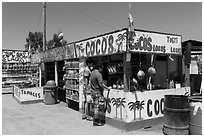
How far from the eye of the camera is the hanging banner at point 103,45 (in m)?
6.13

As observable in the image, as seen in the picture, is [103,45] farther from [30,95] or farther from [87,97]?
[30,95]

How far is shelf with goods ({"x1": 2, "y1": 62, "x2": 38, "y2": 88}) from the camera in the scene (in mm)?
16719

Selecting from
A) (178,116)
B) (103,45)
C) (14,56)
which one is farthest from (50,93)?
(14,56)

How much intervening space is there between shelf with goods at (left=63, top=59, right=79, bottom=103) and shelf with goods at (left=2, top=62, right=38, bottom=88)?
8097 millimetres

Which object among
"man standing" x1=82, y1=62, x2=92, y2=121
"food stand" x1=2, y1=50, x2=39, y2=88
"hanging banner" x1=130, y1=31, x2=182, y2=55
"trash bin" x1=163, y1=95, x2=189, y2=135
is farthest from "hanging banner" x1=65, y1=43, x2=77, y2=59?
"food stand" x1=2, y1=50, x2=39, y2=88

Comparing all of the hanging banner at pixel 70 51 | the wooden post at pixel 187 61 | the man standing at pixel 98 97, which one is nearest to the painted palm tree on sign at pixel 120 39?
the man standing at pixel 98 97

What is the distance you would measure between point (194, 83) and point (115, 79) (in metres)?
4.95

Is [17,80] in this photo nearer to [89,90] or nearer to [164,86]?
[89,90]

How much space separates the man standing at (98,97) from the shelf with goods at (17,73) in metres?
10.9

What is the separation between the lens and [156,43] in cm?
671

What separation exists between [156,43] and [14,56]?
1313 cm

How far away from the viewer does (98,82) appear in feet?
22.5

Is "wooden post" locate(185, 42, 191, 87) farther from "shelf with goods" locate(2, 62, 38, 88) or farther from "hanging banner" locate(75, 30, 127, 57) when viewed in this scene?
"shelf with goods" locate(2, 62, 38, 88)

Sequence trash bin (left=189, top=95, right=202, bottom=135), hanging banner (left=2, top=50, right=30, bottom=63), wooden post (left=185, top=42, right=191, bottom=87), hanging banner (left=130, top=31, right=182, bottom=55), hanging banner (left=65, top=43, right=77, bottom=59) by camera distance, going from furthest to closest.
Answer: hanging banner (left=2, top=50, right=30, bottom=63) < hanging banner (left=65, top=43, right=77, bottom=59) < wooden post (left=185, top=42, right=191, bottom=87) < hanging banner (left=130, top=31, right=182, bottom=55) < trash bin (left=189, top=95, right=202, bottom=135)
